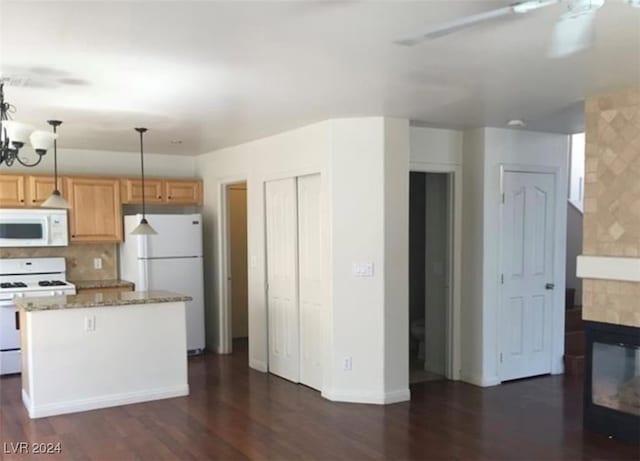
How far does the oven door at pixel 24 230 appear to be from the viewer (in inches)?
227

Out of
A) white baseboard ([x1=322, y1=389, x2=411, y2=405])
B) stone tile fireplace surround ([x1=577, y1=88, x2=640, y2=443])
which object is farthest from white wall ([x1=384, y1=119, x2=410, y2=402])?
stone tile fireplace surround ([x1=577, y1=88, x2=640, y2=443])

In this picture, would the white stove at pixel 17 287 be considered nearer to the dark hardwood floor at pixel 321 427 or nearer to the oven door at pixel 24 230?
the oven door at pixel 24 230

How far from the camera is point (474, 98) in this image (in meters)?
4.00

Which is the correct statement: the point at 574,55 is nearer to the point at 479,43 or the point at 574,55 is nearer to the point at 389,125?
the point at 479,43

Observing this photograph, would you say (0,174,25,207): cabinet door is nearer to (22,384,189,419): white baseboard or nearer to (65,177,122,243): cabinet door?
(65,177,122,243): cabinet door

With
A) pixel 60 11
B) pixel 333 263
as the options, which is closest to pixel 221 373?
pixel 333 263

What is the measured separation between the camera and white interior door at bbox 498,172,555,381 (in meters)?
5.41

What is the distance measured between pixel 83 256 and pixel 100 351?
216cm

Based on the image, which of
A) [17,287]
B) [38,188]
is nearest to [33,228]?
[38,188]

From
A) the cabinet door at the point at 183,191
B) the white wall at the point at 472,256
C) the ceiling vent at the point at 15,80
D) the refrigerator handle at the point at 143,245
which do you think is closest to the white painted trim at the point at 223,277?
the cabinet door at the point at 183,191

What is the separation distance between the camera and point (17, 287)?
580cm

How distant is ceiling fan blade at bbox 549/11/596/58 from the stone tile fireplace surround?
116 cm

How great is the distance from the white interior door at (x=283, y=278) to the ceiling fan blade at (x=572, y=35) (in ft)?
9.51

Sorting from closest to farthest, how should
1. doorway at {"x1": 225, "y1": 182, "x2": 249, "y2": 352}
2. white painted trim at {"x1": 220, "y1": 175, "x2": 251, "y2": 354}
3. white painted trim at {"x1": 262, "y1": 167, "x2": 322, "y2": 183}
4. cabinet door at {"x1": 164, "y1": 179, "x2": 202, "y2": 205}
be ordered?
white painted trim at {"x1": 262, "y1": 167, "x2": 322, "y2": 183}
white painted trim at {"x1": 220, "y1": 175, "x2": 251, "y2": 354}
cabinet door at {"x1": 164, "y1": 179, "x2": 202, "y2": 205}
doorway at {"x1": 225, "y1": 182, "x2": 249, "y2": 352}
